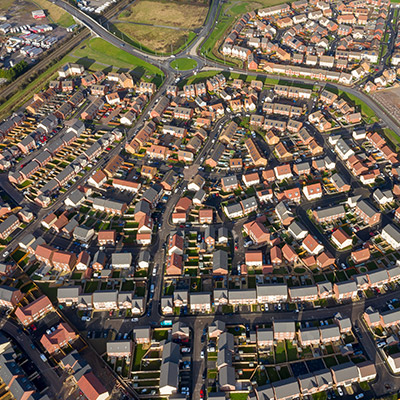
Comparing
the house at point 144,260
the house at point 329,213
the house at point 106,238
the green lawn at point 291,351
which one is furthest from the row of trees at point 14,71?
the green lawn at point 291,351

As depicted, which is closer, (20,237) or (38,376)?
(38,376)

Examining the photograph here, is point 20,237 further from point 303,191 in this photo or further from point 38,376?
point 303,191

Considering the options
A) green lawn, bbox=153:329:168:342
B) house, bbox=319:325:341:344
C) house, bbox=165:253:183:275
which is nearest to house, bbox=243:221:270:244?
house, bbox=165:253:183:275

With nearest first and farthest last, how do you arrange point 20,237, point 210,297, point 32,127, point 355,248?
point 210,297 < point 355,248 < point 20,237 < point 32,127

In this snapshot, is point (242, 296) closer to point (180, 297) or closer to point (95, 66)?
point (180, 297)

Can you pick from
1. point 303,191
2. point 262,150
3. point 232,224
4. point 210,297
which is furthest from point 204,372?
point 262,150
